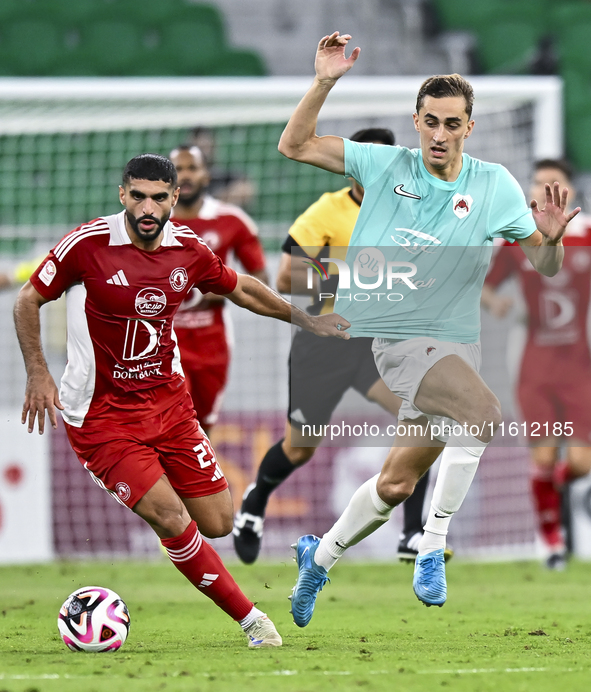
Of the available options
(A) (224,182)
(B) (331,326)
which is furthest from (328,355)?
(A) (224,182)

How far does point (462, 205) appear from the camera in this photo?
4855mm

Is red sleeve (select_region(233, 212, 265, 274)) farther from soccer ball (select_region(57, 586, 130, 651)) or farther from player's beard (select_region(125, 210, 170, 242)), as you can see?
soccer ball (select_region(57, 586, 130, 651))

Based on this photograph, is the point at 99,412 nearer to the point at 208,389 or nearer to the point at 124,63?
the point at 208,389

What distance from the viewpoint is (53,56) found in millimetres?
13125

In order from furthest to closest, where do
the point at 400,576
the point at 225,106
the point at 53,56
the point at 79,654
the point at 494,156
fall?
1. the point at 53,56
2. the point at 494,156
3. the point at 225,106
4. the point at 400,576
5. the point at 79,654

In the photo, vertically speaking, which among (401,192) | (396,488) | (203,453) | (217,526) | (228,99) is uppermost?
(228,99)

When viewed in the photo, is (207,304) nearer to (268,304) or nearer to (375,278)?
(375,278)

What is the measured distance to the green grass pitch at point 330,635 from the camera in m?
3.86

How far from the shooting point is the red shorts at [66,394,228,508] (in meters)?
4.65

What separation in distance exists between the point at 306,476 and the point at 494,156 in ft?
10.6

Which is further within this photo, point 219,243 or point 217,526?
point 219,243

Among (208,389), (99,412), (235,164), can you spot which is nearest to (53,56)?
(235,164)

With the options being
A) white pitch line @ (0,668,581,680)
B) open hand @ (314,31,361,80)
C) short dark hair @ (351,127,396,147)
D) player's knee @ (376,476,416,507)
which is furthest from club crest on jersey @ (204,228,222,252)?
white pitch line @ (0,668,581,680)

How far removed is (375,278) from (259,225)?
4712 millimetres
